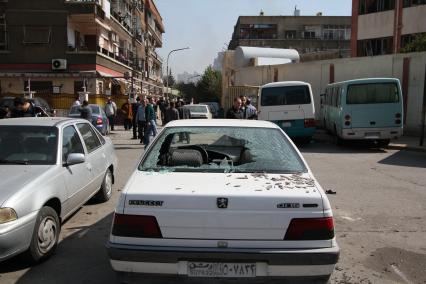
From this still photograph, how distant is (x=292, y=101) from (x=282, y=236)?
13.9 m

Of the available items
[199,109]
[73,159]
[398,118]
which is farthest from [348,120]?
[199,109]

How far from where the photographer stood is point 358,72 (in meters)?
22.4

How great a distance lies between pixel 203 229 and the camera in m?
3.57

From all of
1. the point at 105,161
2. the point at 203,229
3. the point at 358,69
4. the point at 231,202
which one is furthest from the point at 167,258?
the point at 358,69

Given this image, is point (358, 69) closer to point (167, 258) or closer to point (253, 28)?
point (167, 258)

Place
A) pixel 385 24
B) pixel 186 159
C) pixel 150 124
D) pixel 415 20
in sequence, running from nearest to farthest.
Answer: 1. pixel 186 159
2. pixel 150 124
3. pixel 415 20
4. pixel 385 24

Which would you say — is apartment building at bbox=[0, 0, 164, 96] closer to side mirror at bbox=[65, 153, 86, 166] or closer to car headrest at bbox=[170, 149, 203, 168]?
side mirror at bbox=[65, 153, 86, 166]

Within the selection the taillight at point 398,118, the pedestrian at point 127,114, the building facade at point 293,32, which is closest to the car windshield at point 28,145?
the taillight at point 398,118

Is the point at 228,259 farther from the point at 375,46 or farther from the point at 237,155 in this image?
the point at 375,46

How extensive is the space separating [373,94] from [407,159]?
2.97 meters

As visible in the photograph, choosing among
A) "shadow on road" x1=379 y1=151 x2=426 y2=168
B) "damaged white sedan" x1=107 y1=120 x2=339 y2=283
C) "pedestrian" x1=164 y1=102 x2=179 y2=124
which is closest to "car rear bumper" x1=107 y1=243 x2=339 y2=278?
"damaged white sedan" x1=107 y1=120 x2=339 y2=283

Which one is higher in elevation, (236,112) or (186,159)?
(236,112)

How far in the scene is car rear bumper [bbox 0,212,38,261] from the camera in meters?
4.38

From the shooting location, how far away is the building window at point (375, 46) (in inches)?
1366
